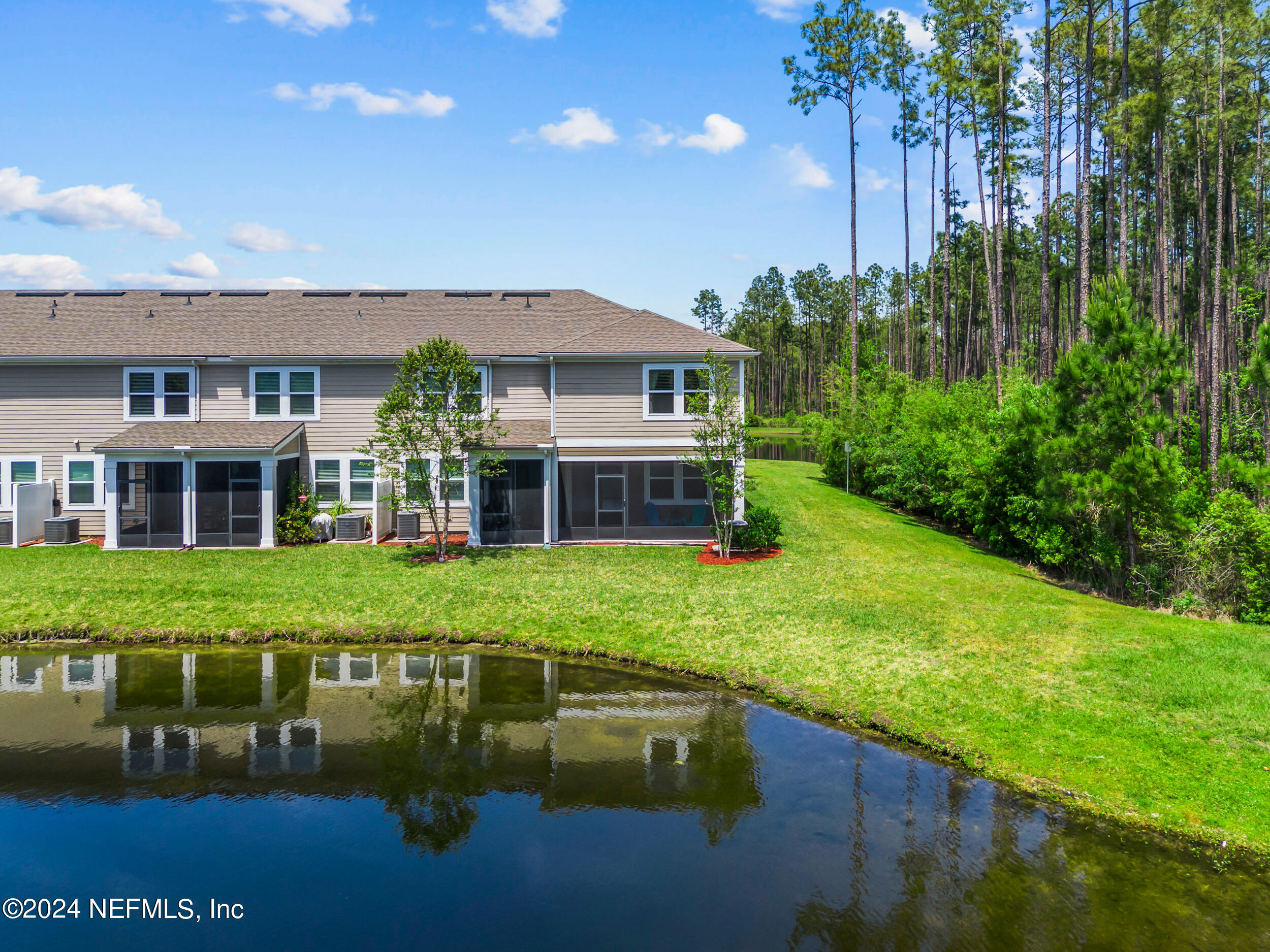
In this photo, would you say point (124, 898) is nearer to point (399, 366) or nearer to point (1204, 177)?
point (399, 366)

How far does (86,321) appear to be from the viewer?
78.8 feet

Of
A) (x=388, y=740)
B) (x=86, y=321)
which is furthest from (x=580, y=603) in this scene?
(x=86, y=321)

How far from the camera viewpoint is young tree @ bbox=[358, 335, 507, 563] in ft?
63.1

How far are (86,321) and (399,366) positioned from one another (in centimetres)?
1247

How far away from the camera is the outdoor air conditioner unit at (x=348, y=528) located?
2155 centimetres

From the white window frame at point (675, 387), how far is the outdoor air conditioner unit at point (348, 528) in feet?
30.1

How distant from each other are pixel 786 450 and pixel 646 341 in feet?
131

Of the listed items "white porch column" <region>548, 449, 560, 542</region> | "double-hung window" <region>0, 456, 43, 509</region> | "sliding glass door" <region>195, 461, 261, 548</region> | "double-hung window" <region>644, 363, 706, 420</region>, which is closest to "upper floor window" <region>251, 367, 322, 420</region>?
"sliding glass door" <region>195, 461, 261, 548</region>

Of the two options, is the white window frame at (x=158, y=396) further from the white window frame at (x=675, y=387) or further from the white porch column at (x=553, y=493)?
the white window frame at (x=675, y=387)

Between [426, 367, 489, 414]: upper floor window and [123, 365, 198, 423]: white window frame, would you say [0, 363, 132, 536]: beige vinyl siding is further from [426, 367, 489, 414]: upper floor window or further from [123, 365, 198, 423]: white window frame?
[426, 367, 489, 414]: upper floor window

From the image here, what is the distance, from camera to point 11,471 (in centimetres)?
2205

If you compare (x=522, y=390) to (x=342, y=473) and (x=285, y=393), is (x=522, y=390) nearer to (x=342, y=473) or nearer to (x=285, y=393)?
(x=342, y=473)

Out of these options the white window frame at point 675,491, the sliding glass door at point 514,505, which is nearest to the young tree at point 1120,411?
the white window frame at point 675,491

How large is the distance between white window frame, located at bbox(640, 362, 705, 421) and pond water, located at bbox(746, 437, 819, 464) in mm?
24459
